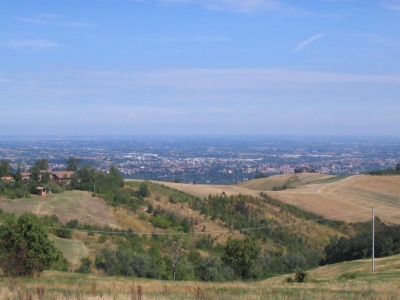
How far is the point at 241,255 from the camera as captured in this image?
2591cm

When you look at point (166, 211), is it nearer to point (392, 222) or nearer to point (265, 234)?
point (265, 234)

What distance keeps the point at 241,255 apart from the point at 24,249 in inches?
447

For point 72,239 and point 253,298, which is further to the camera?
point 72,239

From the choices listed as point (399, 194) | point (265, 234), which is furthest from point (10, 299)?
point (399, 194)

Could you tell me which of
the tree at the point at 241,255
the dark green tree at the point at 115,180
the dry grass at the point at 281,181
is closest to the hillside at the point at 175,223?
the dark green tree at the point at 115,180

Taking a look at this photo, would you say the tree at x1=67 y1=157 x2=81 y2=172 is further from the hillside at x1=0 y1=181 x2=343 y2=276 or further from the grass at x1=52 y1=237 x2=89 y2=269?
the grass at x1=52 y1=237 x2=89 y2=269

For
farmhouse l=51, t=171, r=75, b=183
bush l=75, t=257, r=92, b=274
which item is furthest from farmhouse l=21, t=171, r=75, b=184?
bush l=75, t=257, r=92, b=274

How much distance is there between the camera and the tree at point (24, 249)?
2003 cm

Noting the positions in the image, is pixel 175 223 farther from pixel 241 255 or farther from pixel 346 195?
pixel 346 195

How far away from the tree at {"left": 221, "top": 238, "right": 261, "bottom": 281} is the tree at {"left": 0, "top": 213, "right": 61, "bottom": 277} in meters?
9.52

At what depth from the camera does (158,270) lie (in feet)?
90.7

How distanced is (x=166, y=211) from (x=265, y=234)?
989cm

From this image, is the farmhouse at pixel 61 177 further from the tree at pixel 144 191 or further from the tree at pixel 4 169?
the tree at pixel 144 191

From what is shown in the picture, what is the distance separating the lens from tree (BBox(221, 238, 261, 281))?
2588 cm
